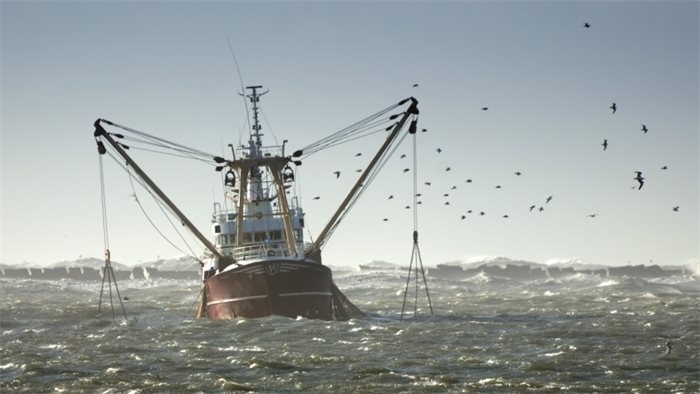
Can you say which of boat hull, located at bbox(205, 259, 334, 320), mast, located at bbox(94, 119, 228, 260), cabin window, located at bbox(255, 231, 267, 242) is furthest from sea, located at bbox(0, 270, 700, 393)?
cabin window, located at bbox(255, 231, 267, 242)

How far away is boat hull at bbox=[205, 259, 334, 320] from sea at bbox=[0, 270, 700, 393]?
1528mm

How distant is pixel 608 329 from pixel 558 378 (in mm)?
14977

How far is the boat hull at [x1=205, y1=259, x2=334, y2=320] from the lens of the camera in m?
47.7

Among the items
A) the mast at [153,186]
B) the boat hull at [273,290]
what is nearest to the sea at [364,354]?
the boat hull at [273,290]

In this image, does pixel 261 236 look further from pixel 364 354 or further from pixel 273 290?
pixel 364 354

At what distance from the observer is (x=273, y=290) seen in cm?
4766

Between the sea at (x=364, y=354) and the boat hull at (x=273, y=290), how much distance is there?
1528 mm

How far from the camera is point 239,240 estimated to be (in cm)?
5259

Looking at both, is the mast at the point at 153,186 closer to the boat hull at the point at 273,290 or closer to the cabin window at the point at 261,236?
the boat hull at the point at 273,290

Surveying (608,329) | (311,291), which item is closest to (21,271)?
(311,291)

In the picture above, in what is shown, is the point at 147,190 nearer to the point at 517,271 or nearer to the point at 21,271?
the point at 517,271

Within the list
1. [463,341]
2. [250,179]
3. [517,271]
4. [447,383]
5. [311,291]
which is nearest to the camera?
[447,383]

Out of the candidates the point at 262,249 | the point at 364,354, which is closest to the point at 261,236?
the point at 262,249

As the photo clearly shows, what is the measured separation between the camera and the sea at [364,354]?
88.6 ft
